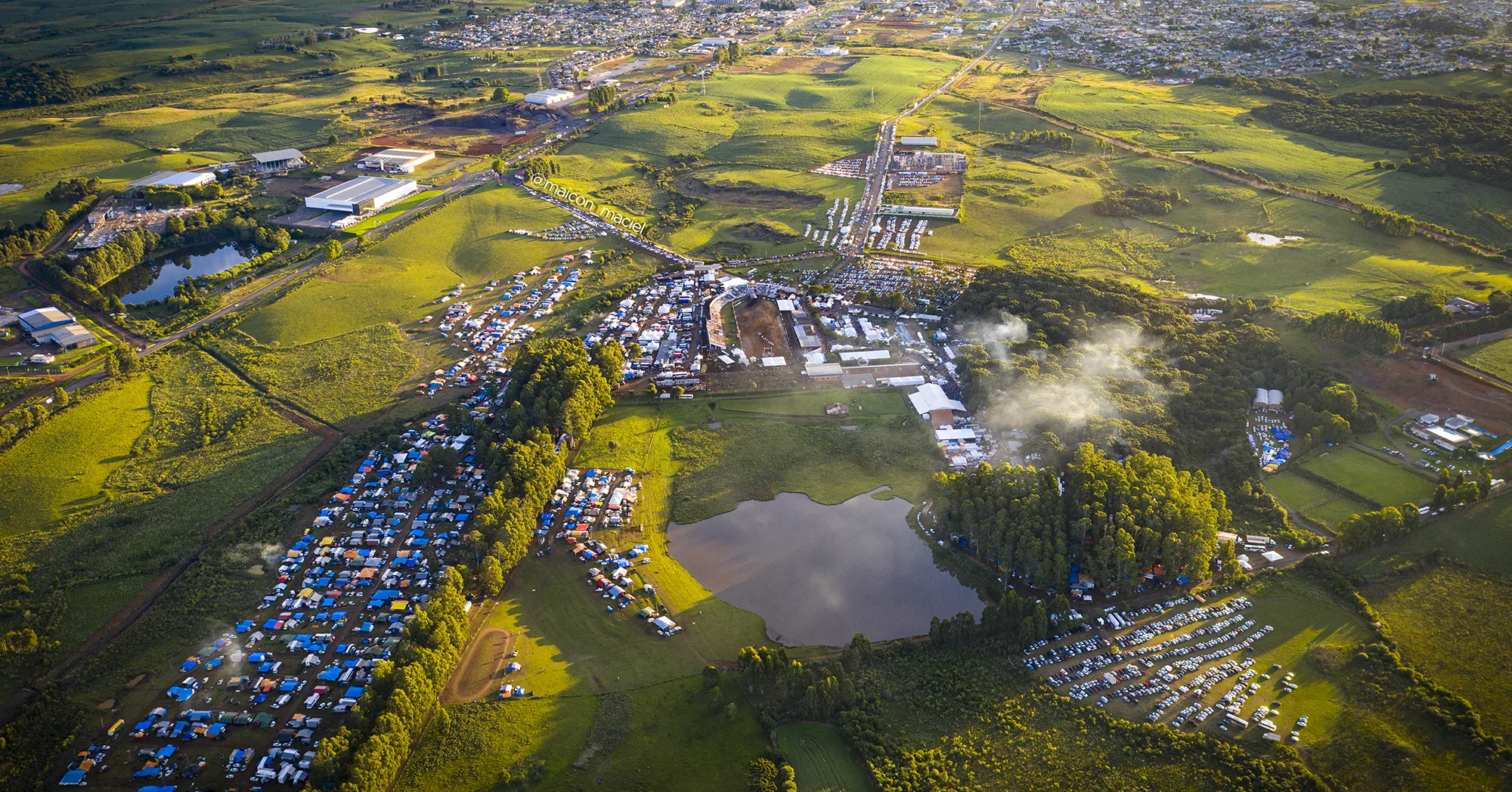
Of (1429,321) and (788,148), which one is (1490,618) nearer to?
(1429,321)

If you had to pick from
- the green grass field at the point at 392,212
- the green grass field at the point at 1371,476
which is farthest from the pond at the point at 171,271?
→ the green grass field at the point at 1371,476

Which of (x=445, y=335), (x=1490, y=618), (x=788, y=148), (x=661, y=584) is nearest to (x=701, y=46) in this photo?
(x=788, y=148)

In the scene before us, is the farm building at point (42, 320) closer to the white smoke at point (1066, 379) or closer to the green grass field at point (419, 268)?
the green grass field at point (419, 268)

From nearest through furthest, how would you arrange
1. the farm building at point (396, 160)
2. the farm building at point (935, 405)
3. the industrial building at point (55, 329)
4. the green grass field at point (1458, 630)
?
the green grass field at point (1458, 630) → the farm building at point (935, 405) → the industrial building at point (55, 329) → the farm building at point (396, 160)

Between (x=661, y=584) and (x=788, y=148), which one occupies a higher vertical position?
(x=788, y=148)

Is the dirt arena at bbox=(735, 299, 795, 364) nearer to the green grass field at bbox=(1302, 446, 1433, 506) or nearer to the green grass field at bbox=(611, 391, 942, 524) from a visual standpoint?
the green grass field at bbox=(611, 391, 942, 524)

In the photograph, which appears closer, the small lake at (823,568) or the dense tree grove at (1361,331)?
the small lake at (823,568)
